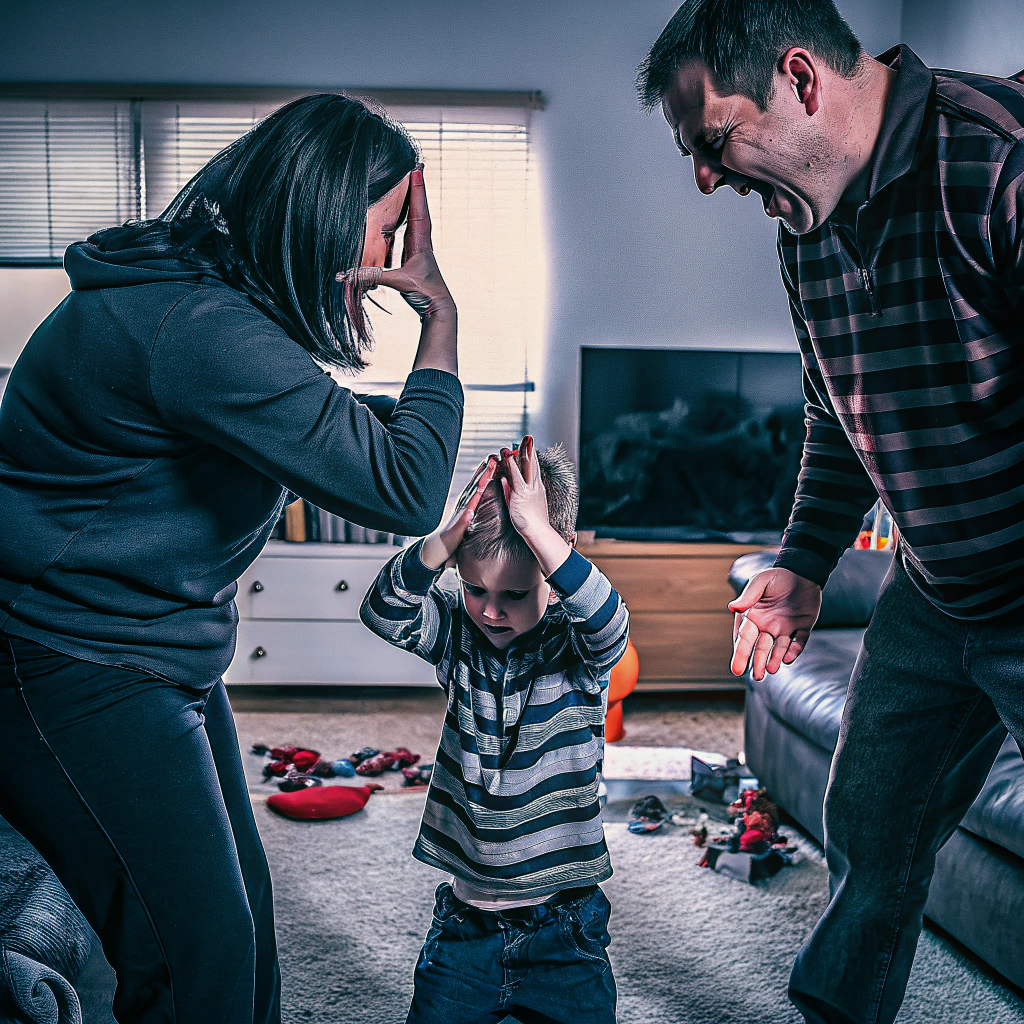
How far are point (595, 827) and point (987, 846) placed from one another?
774mm

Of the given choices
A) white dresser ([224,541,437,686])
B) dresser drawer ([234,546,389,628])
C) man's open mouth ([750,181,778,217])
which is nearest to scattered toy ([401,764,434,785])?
white dresser ([224,541,437,686])

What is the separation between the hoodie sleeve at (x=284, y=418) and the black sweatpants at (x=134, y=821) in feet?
0.86

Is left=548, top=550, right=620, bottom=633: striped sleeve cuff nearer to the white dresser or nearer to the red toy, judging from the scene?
the red toy

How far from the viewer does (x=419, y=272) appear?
112 cm

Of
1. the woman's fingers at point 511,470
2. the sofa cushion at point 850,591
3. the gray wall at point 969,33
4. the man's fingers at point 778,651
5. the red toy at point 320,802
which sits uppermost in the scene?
the gray wall at point 969,33

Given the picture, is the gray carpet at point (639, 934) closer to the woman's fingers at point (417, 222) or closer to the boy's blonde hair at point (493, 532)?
the boy's blonde hair at point (493, 532)

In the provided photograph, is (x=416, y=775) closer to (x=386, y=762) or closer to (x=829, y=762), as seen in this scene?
(x=386, y=762)

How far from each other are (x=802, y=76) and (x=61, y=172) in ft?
12.0

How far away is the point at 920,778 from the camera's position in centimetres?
121

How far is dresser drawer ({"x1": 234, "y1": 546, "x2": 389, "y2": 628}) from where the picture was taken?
3.51 m

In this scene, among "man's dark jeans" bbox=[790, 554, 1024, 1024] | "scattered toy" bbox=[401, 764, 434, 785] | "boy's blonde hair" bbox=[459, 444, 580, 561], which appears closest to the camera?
"man's dark jeans" bbox=[790, 554, 1024, 1024]

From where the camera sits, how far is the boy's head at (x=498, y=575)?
141cm

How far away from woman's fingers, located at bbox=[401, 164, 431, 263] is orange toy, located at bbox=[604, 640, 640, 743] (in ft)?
6.71

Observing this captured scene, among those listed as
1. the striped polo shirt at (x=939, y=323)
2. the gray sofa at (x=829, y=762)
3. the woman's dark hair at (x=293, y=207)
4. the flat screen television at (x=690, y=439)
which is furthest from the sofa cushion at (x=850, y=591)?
the woman's dark hair at (x=293, y=207)
